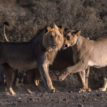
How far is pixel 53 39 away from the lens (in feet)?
38.1

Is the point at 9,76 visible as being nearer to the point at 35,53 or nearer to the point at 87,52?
the point at 35,53

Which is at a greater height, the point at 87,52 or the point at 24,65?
the point at 87,52

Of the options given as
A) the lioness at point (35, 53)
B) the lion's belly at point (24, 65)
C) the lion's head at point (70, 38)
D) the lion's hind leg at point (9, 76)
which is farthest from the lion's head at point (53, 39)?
the lion's hind leg at point (9, 76)

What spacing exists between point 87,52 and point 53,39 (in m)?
1.05

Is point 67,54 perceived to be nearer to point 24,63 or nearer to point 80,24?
point 24,63

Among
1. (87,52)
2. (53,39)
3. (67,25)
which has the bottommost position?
(87,52)

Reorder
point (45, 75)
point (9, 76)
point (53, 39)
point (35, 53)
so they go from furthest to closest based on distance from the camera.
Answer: point (9, 76) → point (35, 53) → point (53, 39) → point (45, 75)

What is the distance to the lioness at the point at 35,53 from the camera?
458 inches

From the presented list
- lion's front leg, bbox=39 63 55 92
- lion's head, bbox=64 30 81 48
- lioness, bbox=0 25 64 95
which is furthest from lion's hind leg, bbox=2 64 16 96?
lion's head, bbox=64 30 81 48

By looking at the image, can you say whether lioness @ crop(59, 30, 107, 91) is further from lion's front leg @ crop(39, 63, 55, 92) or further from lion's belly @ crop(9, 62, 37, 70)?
lion's belly @ crop(9, 62, 37, 70)

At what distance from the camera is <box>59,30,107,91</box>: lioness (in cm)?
1197

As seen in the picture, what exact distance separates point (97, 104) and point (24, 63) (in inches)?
168

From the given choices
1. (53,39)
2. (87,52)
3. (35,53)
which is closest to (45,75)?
(35,53)

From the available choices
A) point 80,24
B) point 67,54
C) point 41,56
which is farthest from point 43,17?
point 41,56
